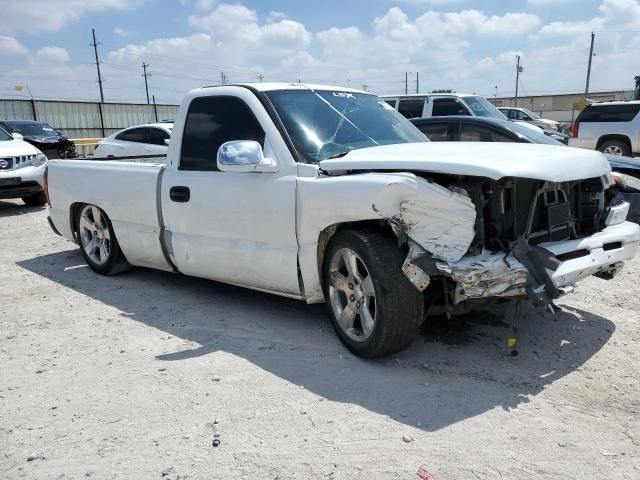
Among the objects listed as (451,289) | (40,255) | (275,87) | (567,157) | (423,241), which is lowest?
(40,255)

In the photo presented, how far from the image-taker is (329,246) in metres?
3.90

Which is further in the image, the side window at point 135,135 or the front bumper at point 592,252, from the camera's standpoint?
the side window at point 135,135

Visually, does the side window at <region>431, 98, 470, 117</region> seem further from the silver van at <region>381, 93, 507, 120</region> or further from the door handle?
the door handle

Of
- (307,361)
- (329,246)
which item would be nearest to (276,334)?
(307,361)

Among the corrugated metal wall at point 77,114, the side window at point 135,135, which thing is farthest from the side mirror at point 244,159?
the corrugated metal wall at point 77,114

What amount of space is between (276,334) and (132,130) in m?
10.7

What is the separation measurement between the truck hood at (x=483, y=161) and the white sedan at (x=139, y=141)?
30.9 ft

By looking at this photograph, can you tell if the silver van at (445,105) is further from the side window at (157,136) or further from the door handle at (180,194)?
the door handle at (180,194)

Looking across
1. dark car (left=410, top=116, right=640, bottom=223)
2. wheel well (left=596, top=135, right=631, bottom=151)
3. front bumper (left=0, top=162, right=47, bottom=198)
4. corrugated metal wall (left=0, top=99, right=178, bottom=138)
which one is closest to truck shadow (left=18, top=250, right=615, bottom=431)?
dark car (left=410, top=116, right=640, bottom=223)

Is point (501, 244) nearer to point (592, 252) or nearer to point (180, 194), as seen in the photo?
point (592, 252)

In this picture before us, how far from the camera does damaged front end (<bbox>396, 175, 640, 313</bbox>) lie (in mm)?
3219

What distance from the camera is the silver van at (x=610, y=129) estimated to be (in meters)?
15.5

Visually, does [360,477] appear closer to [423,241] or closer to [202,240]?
[423,241]

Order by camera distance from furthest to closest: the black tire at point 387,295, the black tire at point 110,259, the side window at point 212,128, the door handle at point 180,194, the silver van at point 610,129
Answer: the silver van at point 610,129 < the black tire at point 110,259 < the door handle at point 180,194 < the side window at point 212,128 < the black tire at point 387,295
